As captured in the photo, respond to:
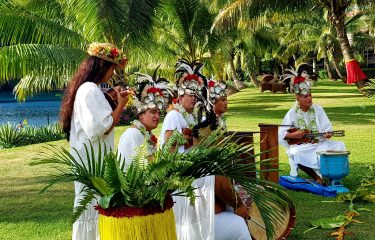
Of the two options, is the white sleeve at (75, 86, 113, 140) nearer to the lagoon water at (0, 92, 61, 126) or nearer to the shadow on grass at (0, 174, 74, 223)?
the shadow on grass at (0, 174, 74, 223)

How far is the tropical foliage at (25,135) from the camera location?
15008 millimetres

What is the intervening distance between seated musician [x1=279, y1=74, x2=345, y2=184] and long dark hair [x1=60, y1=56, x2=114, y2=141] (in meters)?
3.91

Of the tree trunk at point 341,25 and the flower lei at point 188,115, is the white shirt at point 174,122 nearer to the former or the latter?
the flower lei at point 188,115

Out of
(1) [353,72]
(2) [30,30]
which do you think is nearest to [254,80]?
(1) [353,72]

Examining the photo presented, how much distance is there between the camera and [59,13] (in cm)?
1407

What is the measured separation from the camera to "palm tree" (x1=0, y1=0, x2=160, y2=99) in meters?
10.1

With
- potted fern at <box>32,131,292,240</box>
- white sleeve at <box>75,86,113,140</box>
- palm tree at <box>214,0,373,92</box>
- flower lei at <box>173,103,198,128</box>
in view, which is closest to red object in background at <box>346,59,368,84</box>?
palm tree at <box>214,0,373,92</box>

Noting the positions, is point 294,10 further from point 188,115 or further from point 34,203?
point 188,115

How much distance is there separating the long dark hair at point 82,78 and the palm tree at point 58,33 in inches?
235

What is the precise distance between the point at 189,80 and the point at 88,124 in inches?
63.9

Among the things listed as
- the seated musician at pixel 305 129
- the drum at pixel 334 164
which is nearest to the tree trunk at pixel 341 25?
the seated musician at pixel 305 129

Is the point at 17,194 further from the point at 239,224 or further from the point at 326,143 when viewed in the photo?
the point at 239,224

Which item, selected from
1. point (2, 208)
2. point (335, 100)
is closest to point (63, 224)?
point (2, 208)

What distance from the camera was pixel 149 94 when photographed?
4430 millimetres
